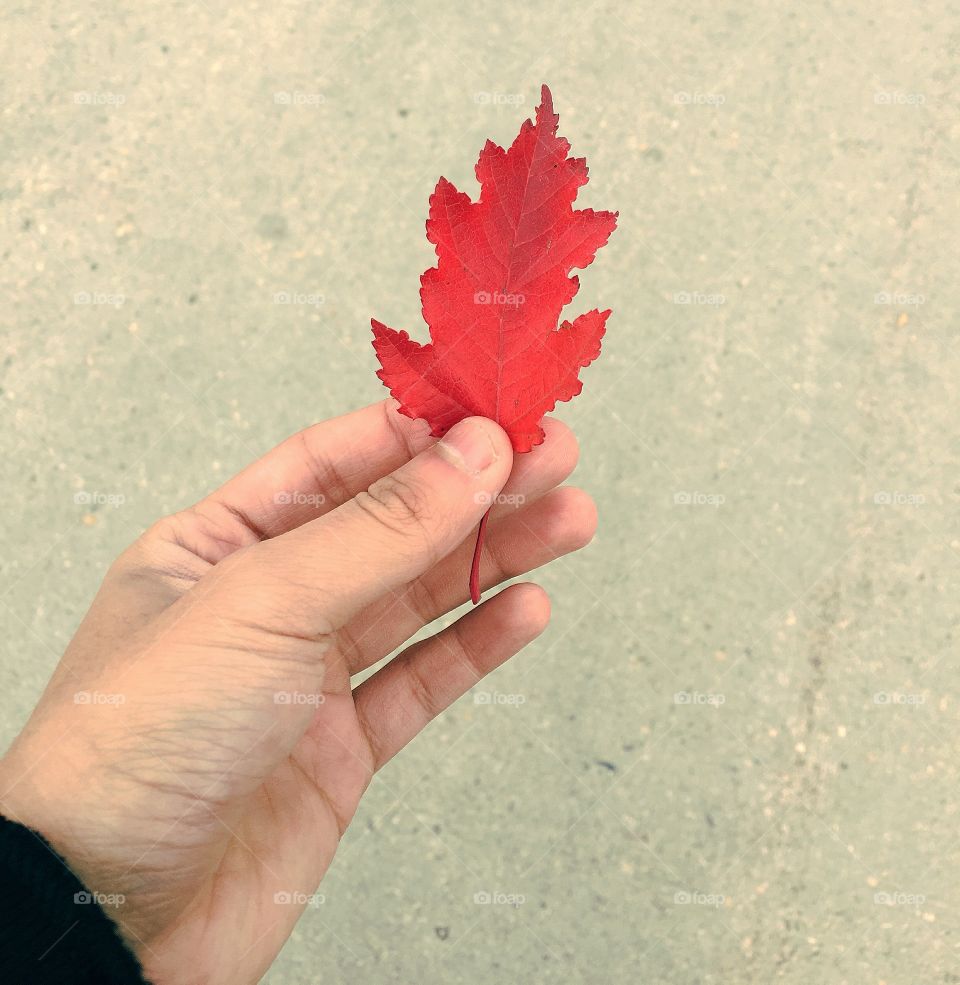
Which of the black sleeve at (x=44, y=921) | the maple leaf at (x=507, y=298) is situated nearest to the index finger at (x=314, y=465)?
the maple leaf at (x=507, y=298)

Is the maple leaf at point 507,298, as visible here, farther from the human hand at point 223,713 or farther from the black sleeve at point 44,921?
the black sleeve at point 44,921

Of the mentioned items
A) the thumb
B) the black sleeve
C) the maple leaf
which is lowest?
the black sleeve

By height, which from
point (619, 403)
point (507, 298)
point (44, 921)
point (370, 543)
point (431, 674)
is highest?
point (507, 298)

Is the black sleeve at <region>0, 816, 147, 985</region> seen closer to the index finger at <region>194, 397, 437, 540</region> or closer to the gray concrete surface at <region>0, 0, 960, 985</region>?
the index finger at <region>194, 397, 437, 540</region>

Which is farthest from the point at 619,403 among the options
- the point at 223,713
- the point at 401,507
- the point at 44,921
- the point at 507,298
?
the point at 44,921

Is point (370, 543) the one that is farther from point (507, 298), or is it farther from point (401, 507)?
point (507, 298)

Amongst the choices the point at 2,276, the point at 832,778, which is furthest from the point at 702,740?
the point at 2,276

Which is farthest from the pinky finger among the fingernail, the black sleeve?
the black sleeve

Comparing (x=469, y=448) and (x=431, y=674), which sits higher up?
(x=469, y=448)
